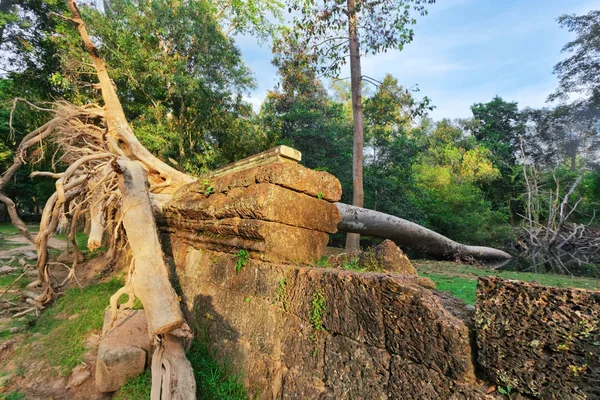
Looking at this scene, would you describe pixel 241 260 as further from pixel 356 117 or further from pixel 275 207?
pixel 356 117

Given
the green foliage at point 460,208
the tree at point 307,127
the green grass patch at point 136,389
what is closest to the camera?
the green grass patch at point 136,389

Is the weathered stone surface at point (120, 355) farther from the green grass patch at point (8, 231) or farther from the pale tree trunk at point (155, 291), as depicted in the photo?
the green grass patch at point (8, 231)

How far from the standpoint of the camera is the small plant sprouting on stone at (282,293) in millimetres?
2020

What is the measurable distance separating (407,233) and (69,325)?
664 cm

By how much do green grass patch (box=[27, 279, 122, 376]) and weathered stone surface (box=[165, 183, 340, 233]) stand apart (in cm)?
227

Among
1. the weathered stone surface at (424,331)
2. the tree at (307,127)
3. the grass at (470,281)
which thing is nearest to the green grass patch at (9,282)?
the weathered stone surface at (424,331)

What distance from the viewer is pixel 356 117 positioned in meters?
7.76

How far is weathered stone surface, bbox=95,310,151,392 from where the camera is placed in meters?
2.47

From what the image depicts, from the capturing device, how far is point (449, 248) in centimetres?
787

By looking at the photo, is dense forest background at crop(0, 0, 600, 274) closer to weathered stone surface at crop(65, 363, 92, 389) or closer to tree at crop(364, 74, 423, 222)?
tree at crop(364, 74, 423, 222)

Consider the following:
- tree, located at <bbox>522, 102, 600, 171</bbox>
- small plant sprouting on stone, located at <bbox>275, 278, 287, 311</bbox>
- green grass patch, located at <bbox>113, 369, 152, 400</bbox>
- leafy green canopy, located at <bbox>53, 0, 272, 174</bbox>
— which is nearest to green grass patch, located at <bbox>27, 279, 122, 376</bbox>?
green grass patch, located at <bbox>113, 369, 152, 400</bbox>

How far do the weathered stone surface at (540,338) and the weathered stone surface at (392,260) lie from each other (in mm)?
1478

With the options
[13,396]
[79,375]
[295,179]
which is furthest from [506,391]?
[13,396]

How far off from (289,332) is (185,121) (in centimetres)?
960
